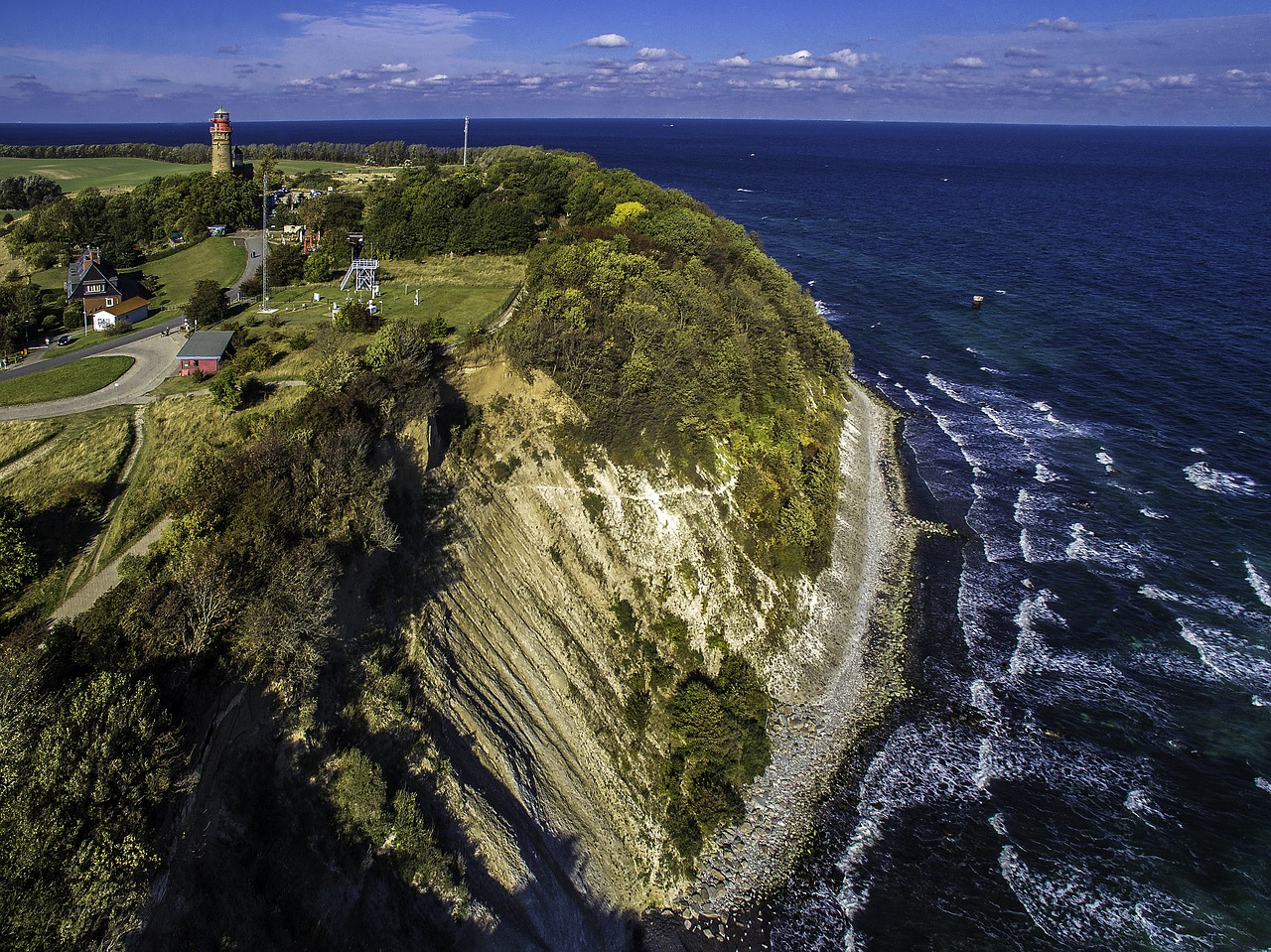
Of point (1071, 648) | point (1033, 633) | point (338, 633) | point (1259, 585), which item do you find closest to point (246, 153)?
point (338, 633)

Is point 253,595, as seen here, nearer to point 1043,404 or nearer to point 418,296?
point 418,296

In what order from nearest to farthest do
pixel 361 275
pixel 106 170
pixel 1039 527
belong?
pixel 1039 527
pixel 361 275
pixel 106 170

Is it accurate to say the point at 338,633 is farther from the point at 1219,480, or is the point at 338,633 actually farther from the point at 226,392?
the point at 1219,480

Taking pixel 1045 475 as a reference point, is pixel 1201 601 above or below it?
below

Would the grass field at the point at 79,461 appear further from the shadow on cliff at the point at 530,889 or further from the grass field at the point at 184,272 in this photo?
the shadow on cliff at the point at 530,889

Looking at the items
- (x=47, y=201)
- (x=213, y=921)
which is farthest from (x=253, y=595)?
(x=47, y=201)

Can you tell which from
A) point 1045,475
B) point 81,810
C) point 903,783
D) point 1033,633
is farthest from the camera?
point 1045,475
